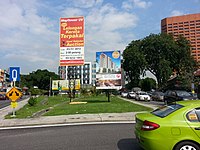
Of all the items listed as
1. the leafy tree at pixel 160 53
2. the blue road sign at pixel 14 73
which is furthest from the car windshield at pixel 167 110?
the leafy tree at pixel 160 53

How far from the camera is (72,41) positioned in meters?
25.7

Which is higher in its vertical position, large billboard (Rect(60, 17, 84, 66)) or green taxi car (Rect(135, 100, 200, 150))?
large billboard (Rect(60, 17, 84, 66))

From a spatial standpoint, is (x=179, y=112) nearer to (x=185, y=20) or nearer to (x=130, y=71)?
(x=130, y=71)

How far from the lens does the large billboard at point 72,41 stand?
25438mm

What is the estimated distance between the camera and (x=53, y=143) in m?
8.14

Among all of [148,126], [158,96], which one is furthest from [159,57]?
[148,126]

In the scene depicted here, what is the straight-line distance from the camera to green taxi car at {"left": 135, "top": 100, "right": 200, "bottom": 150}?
221 inches

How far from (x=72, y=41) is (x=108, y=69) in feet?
15.8

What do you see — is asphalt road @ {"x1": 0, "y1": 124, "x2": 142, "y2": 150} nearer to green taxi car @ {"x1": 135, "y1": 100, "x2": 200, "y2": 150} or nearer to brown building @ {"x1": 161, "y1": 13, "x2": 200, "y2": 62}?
green taxi car @ {"x1": 135, "y1": 100, "x2": 200, "y2": 150}

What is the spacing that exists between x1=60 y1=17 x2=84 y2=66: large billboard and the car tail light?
20.2m

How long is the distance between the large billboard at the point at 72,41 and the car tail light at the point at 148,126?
2016 centimetres

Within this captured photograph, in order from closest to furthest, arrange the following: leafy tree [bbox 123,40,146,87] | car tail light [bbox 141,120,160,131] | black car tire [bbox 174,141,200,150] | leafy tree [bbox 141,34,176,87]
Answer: black car tire [bbox 174,141,200,150] < car tail light [bbox 141,120,160,131] < leafy tree [bbox 141,34,176,87] < leafy tree [bbox 123,40,146,87]

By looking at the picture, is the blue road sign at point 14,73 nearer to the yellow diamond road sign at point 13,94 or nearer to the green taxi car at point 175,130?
the yellow diamond road sign at point 13,94

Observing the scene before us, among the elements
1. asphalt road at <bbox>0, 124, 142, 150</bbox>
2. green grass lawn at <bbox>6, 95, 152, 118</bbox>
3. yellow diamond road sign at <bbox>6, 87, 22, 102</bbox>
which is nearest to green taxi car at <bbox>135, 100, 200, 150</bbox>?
asphalt road at <bbox>0, 124, 142, 150</bbox>
